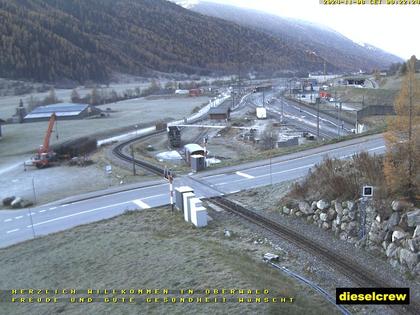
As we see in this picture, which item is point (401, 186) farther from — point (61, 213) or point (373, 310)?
point (61, 213)

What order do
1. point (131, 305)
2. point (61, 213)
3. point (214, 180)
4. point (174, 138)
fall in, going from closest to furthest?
point (131, 305), point (61, 213), point (214, 180), point (174, 138)

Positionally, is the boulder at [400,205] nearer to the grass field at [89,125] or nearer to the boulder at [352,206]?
the boulder at [352,206]

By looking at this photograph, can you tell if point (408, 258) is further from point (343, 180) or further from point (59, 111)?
point (59, 111)

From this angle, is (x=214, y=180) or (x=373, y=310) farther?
(x=214, y=180)

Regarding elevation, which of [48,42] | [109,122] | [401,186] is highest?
[48,42]

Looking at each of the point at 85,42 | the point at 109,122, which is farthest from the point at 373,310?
the point at 85,42
